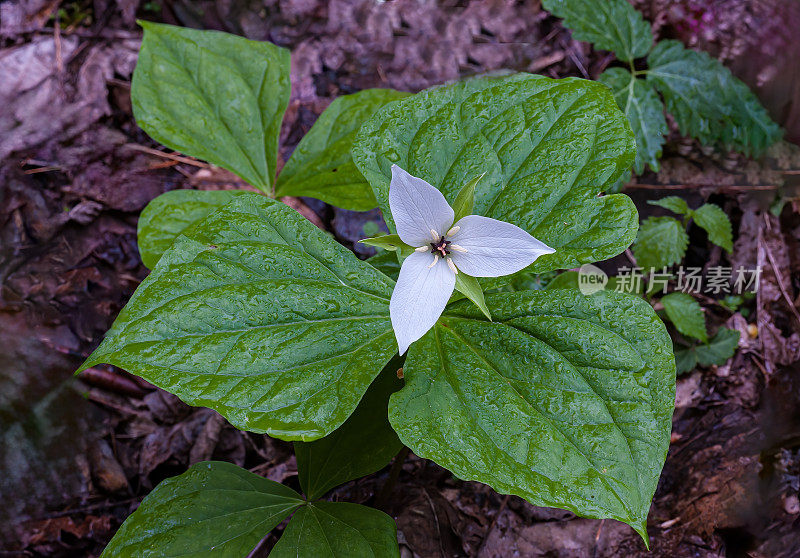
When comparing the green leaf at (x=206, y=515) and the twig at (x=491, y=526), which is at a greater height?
the green leaf at (x=206, y=515)

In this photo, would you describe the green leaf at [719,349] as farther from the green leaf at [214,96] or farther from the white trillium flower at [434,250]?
the green leaf at [214,96]

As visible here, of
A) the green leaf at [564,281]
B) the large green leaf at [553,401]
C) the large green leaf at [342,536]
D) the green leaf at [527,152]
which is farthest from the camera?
the green leaf at [564,281]

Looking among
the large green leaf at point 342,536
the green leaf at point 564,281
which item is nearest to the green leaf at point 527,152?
the green leaf at point 564,281

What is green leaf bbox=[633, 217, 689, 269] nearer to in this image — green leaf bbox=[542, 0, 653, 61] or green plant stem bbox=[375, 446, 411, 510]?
green leaf bbox=[542, 0, 653, 61]

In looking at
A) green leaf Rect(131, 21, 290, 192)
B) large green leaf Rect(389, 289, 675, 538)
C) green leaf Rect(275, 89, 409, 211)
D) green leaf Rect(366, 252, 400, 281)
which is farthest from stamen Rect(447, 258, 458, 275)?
green leaf Rect(131, 21, 290, 192)

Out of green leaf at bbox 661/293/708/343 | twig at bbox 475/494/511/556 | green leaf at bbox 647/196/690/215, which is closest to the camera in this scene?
twig at bbox 475/494/511/556

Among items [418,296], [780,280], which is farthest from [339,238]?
[780,280]
